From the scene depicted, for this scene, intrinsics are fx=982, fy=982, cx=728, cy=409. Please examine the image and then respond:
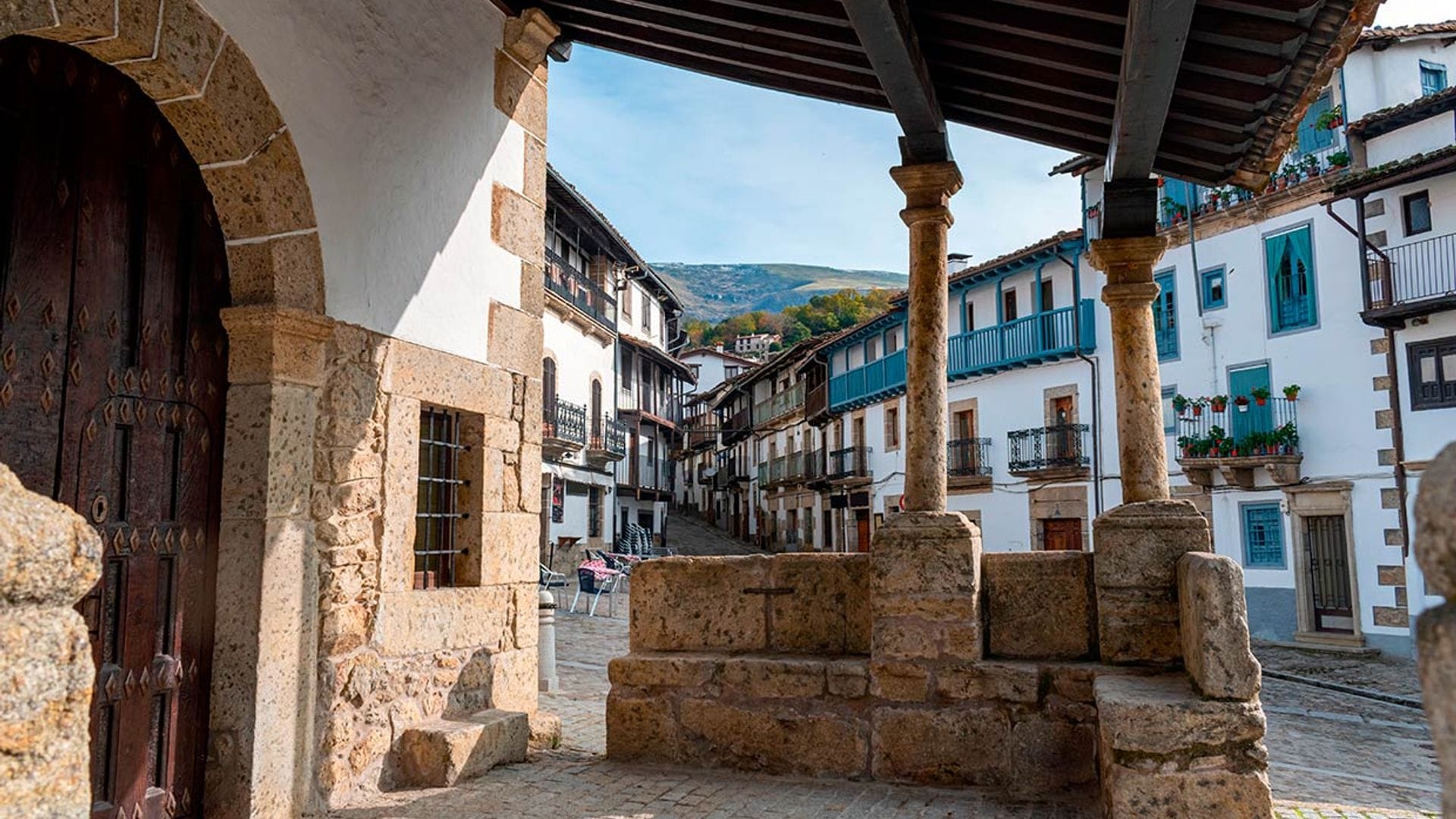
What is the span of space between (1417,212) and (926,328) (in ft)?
42.6

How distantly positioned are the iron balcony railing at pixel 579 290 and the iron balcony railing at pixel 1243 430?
1239 cm

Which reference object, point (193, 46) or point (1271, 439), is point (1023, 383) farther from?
point (193, 46)

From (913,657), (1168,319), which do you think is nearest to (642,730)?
(913,657)

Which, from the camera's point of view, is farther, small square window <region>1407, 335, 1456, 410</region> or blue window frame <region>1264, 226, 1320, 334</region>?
blue window frame <region>1264, 226, 1320, 334</region>

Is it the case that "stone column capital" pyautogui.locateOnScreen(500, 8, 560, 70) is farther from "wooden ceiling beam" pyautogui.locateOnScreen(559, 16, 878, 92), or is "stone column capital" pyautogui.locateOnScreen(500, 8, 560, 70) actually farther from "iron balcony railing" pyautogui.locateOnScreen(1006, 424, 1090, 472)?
"iron balcony railing" pyautogui.locateOnScreen(1006, 424, 1090, 472)

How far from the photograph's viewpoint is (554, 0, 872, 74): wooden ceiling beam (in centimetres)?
418

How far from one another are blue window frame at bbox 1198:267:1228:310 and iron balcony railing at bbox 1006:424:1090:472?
332 cm

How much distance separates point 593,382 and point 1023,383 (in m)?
10.4

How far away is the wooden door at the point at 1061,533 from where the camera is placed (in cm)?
1914

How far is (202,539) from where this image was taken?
338cm

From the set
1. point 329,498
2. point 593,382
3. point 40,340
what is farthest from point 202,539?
point 593,382

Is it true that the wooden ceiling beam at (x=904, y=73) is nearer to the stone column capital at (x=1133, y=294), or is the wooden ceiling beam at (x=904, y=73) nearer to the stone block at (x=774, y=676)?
the stone column capital at (x=1133, y=294)

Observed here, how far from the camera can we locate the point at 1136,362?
4379 millimetres

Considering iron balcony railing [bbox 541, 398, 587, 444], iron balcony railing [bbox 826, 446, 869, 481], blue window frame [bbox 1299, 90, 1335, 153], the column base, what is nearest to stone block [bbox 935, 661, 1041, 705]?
the column base
